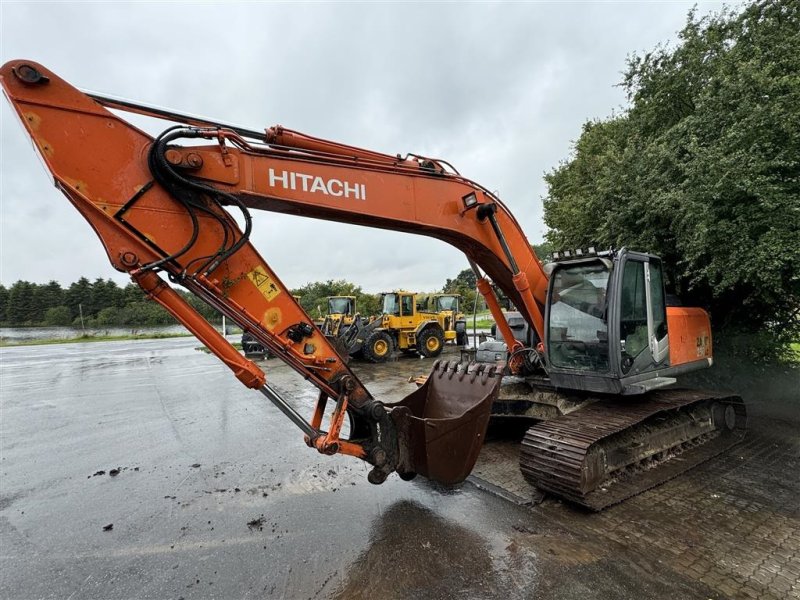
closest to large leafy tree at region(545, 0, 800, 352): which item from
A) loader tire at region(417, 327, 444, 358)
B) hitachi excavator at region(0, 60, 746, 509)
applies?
hitachi excavator at region(0, 60, 746, 509)

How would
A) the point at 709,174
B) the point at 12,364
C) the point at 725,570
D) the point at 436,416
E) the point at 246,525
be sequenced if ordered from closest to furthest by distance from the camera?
the point at 725,570, the point at 246,525, the point at 436,416, the point at 709,174, the point at 12,364

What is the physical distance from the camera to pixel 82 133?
104 inches

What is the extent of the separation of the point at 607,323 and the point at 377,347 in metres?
10.8

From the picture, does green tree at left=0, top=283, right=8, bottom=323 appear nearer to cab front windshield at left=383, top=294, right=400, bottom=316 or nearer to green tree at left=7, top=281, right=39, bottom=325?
green tree at left=7, top=281, right=39, bottom=325

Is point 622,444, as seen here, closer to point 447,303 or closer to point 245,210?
point 245,210

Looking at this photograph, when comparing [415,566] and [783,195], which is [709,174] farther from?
[415,566]

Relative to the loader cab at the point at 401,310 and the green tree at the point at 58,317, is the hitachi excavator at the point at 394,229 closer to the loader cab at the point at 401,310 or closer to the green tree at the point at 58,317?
the loader cab at the point at 401,310

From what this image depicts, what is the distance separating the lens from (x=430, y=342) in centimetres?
1559

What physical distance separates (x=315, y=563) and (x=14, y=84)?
357cm

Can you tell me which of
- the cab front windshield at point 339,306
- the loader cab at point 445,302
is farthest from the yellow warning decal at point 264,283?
the loader cab at point 445,302

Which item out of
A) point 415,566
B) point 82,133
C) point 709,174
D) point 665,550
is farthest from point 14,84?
point 709,174

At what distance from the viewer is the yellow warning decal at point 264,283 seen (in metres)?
3.17

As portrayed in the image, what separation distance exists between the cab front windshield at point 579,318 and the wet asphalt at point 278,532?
1468 mm

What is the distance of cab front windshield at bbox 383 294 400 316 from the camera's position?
15.8 meters
